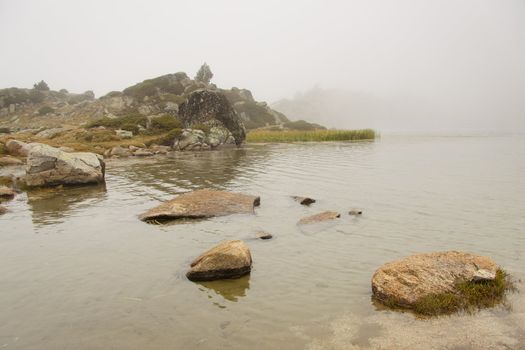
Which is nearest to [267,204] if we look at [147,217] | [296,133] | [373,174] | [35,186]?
[147,217]

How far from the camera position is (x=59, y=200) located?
865 inches

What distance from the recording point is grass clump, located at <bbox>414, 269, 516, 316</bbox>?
866 centimetres

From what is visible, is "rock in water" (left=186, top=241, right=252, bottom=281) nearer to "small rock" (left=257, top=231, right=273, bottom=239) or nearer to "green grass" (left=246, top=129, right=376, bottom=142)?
"small rock" (left=257, top=231, right=273, bottom=239)

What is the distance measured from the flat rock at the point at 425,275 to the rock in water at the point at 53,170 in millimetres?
23121

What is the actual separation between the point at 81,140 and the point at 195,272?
181 feet

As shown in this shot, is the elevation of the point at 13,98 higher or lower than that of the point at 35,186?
higher

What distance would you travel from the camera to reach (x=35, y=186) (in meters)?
25.7

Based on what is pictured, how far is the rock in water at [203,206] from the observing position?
17219 mm

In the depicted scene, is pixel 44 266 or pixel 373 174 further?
pixel 373 174

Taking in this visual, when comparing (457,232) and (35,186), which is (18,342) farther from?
(35,186)

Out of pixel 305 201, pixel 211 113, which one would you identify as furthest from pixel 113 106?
pixel 305 201

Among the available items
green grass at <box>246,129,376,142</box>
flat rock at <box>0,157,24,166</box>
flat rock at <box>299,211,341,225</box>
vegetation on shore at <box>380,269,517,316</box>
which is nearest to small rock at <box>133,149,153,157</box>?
flat rock at <box>0,157,24,166</box>

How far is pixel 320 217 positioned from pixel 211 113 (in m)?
58.5

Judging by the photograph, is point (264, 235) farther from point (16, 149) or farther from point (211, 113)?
point (211, 113)
